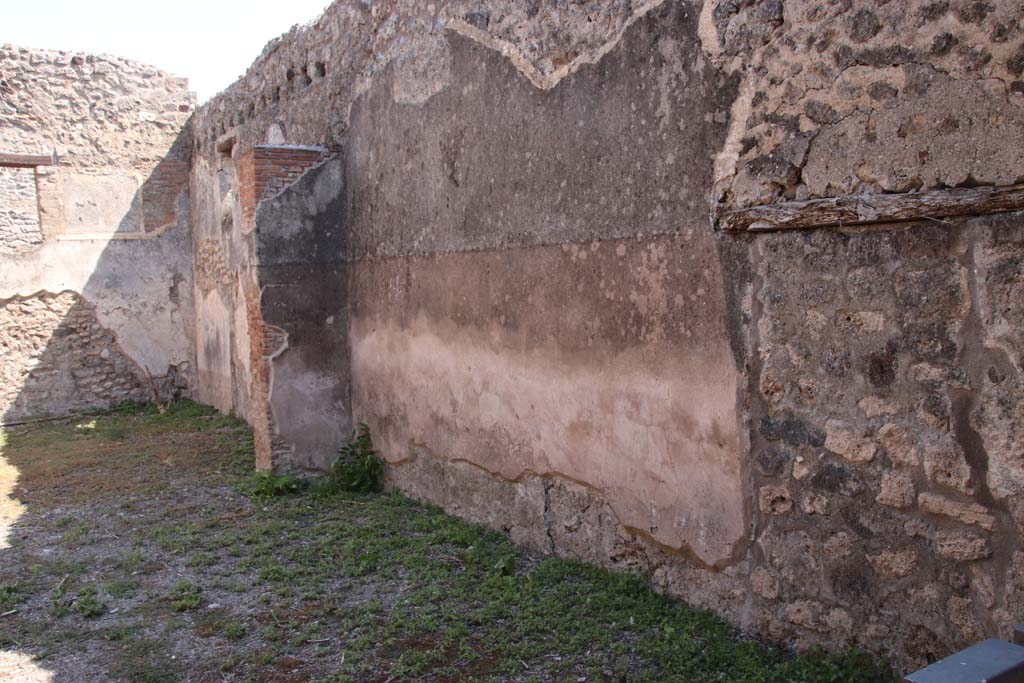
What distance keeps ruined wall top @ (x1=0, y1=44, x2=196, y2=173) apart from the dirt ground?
497 centimetres

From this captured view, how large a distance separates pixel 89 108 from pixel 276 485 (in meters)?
6.12

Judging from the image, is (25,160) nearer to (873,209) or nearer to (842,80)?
(842,80)

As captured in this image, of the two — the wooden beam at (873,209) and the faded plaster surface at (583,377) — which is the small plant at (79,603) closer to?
the faded plaster surface at (583,377)

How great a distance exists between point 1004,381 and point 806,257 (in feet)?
2.52

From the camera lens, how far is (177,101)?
10.5 m

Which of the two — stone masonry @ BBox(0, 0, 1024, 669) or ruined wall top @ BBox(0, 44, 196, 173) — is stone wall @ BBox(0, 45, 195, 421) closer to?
ruined wall top @ BBox(0, 44, 196, 173)

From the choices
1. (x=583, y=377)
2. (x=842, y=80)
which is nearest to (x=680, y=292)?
(x=583, y=377)

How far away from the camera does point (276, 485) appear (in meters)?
6.09

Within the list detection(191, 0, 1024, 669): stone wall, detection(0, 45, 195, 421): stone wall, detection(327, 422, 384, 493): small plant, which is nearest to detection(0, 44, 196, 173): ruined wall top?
detection(0, 45, 195, 421): stone wall

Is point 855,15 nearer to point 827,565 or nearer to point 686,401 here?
point 686,401

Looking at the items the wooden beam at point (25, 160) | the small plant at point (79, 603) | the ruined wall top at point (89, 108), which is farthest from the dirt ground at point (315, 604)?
the ruined wall top at point (89, 108)

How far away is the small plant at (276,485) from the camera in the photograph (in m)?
6.07

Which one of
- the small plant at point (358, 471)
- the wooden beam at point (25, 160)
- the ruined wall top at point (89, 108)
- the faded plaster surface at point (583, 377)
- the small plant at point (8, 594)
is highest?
the ruined wall top at point (89, 108)

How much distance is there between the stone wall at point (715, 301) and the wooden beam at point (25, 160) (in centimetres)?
532
